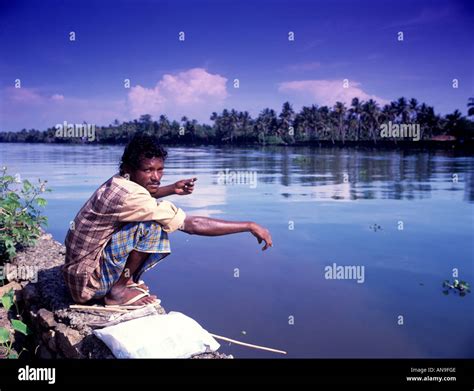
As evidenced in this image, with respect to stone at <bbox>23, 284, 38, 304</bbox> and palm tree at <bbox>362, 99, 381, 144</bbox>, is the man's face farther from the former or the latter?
palm tree at <bbox>362, 99, 381, 144</bbox>

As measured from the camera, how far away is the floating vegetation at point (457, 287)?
353 cm

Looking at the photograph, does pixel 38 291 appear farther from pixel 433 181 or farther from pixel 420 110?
pixel 420 110

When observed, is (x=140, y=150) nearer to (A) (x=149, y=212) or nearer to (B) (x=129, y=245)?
(A) (x=149, y=212)

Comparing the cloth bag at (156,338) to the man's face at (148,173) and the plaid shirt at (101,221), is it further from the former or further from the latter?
the man's face at (148,173)

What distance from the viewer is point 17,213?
3.50 metres

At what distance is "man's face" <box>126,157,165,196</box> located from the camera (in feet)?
8.20

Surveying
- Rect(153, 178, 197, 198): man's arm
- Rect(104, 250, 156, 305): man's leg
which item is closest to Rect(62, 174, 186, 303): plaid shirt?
Rect(104, 250, 156, 305): man's leg

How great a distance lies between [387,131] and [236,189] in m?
2.77

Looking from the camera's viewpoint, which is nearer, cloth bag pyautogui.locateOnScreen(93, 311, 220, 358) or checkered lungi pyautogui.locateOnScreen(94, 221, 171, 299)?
cloth bag pyautogui.locateOnScreen(93, 311, 220, 358)

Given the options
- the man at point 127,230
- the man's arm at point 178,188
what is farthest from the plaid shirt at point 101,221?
the man's arm at point 178,188
